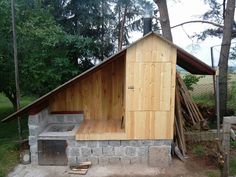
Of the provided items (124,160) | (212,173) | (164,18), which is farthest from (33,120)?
(164,18)

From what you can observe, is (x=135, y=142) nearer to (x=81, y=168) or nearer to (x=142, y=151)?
(x=142, y=151)

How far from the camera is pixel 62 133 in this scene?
530 cm

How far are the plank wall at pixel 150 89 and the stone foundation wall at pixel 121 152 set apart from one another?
0.18 m

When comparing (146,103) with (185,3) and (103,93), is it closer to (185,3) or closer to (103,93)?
(103,93)

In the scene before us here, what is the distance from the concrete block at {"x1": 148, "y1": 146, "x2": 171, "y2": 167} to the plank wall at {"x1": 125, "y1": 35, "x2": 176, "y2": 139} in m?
0.25

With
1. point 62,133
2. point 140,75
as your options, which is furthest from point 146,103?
point 62,133

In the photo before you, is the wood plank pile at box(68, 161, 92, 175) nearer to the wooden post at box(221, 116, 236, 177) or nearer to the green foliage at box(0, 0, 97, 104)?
the wooden post at box(221, 116, 236, 177)

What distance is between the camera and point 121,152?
520cm

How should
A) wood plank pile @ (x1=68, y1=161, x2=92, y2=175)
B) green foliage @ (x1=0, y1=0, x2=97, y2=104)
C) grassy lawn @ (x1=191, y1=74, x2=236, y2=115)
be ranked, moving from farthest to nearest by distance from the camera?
grassy lawn @ (x1=191, y1=74, x2=236, y2=115) → green foliage @ (x1=0, y1=0, x2=97, y2=104) → wood plank pile @ (x1=68, y1=161, x2=92, y2=175)

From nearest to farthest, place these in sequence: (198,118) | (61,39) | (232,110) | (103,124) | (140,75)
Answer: (140,75), (103,124), (198,118), (61,39), (232,110)

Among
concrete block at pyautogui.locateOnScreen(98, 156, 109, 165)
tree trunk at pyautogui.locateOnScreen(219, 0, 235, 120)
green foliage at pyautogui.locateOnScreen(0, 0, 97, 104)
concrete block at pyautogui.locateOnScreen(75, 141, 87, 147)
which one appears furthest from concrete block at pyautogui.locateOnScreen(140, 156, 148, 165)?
tree trunk at pyautogui.locateOnScreen(219, 0, 235, 120)

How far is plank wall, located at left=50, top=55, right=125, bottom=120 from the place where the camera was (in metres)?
6.34

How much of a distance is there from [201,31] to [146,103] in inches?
283

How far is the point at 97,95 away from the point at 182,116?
88.3 inches
